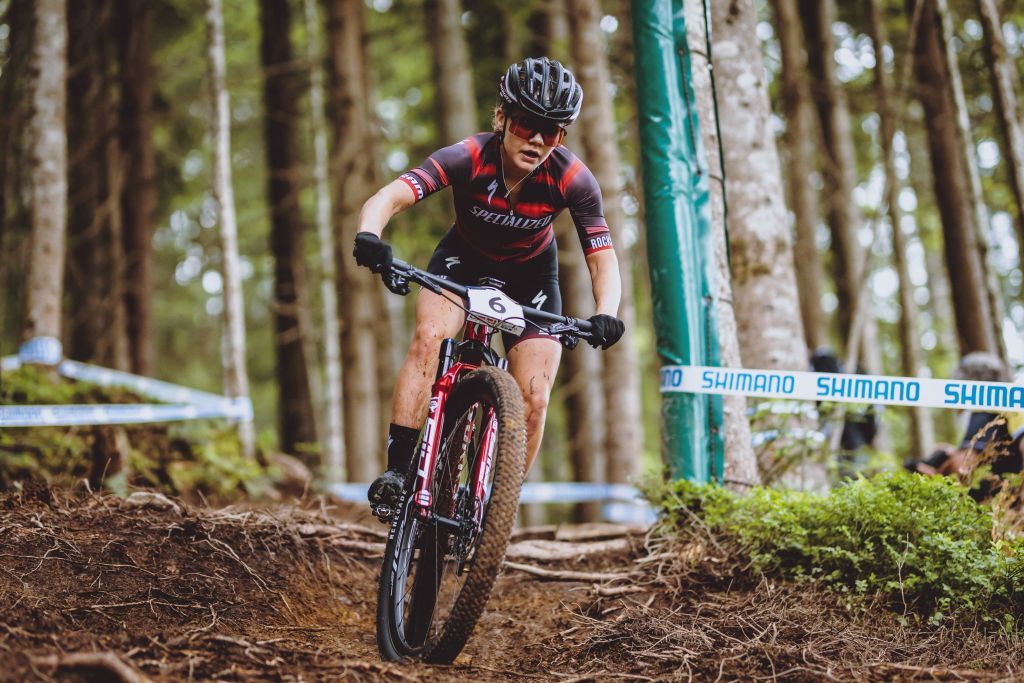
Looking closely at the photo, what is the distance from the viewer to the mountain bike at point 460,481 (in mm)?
3504

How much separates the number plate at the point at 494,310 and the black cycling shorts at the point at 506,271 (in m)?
0.58

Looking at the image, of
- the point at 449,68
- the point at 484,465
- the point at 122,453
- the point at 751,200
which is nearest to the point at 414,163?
the point at 449,68

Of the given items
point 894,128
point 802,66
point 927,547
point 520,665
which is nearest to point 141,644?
point 520,665

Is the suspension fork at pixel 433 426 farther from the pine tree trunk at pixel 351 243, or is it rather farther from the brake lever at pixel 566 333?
the pine tree trunk at pixel 351 243

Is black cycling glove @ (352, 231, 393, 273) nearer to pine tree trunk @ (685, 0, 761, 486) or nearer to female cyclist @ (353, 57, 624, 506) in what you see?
female cyclist @ (353, 57, 624, 506)

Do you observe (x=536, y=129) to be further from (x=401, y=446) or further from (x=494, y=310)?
(x=401, y=446)

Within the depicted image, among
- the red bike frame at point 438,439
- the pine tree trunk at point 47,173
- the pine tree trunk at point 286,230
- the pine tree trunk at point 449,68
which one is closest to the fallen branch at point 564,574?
the red bike frame at point 438,439

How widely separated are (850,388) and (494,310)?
6.88ft

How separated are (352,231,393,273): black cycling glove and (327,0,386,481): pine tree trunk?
931 centimetres

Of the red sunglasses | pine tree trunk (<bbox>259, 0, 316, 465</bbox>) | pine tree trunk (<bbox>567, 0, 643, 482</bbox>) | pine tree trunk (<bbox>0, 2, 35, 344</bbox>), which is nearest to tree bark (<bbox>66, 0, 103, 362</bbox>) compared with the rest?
pine tree trunk (<bbox>0, 2, 35, 344</bbox>)

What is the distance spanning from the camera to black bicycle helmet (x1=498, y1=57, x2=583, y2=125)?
407 cm

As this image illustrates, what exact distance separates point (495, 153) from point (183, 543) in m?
2.71

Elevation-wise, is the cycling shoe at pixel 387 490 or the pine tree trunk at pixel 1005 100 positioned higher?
the pine tree trunk at pixel 1005 100

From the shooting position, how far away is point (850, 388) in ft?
15.3
